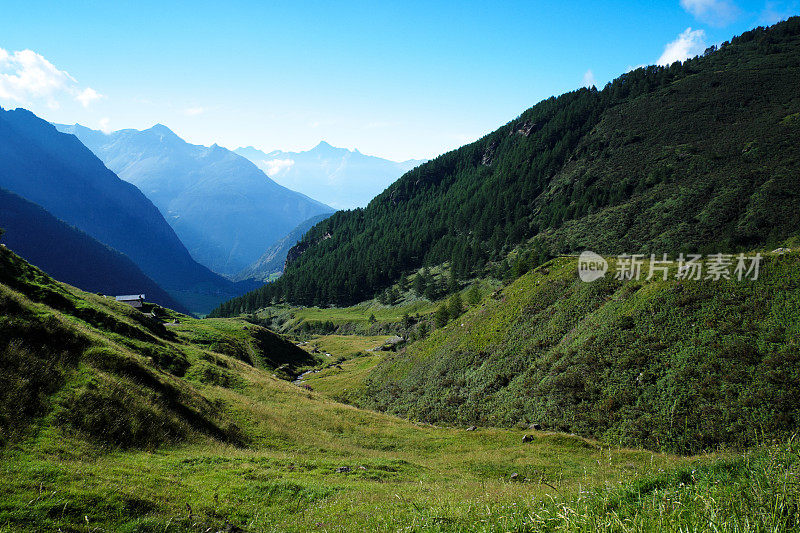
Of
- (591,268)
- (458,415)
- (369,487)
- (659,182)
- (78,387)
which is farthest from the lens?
(659,182)

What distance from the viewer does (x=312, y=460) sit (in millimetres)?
20938

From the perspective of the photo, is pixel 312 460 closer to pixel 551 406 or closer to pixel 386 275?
pixel 551 406

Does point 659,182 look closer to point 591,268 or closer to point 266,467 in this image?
point 591,268

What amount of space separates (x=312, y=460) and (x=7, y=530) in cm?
1445

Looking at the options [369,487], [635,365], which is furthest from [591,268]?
[369,487]

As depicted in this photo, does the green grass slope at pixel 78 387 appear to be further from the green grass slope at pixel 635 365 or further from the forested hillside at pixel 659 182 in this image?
the forested hillside at pixel 659 182

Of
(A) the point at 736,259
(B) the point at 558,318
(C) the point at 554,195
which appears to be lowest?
(B) the point at 558,318

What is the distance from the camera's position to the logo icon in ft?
139

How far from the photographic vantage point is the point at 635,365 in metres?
29.2

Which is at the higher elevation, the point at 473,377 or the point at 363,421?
the point at 473,377

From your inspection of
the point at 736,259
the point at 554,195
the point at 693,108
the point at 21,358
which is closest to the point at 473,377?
the point at 736,259

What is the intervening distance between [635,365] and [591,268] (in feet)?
56.6

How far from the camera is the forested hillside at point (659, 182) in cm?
9169

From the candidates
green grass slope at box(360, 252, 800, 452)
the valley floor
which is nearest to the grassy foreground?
the valley floor
